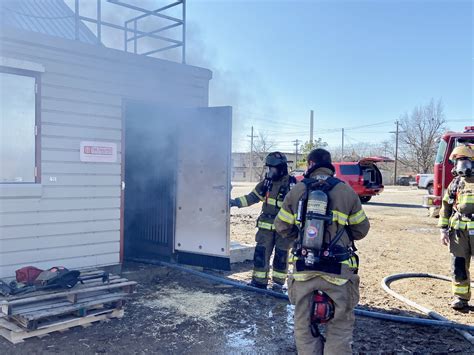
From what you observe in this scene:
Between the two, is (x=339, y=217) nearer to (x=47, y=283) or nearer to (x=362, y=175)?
(x=47, y=283)

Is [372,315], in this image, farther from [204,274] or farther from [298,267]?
[204,274]

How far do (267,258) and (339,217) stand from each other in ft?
8.47

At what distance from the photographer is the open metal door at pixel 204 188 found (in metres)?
6.33

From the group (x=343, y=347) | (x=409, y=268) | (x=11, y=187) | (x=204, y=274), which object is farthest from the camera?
(x=409, y=268)

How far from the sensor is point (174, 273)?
6648 mm

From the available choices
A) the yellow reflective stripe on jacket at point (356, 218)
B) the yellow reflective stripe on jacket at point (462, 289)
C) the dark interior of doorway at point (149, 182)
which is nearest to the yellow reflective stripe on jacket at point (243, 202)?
the dark interior of doorway at point (149, 182)

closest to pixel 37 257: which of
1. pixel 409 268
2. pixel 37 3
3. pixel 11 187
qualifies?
pixel 11 187

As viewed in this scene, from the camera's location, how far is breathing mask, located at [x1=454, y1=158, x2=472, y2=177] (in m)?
5.06

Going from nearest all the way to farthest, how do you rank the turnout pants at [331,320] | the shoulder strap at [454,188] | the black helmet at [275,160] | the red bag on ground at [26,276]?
the turnout pants at [331,320] < the red bag on ground at [26,276] < the shoulder strap at [454,188] < the black helmet at [275,160]

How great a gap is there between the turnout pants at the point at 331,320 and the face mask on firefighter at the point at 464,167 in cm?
257

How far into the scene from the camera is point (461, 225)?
509cm

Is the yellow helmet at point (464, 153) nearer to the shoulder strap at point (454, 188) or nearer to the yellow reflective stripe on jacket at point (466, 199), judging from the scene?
the shoulder strap at point (454, 188)

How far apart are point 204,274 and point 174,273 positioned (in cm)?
55

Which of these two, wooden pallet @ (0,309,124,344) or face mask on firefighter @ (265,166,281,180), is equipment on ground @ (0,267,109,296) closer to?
wooden pallet @ (0,309,124,344)
